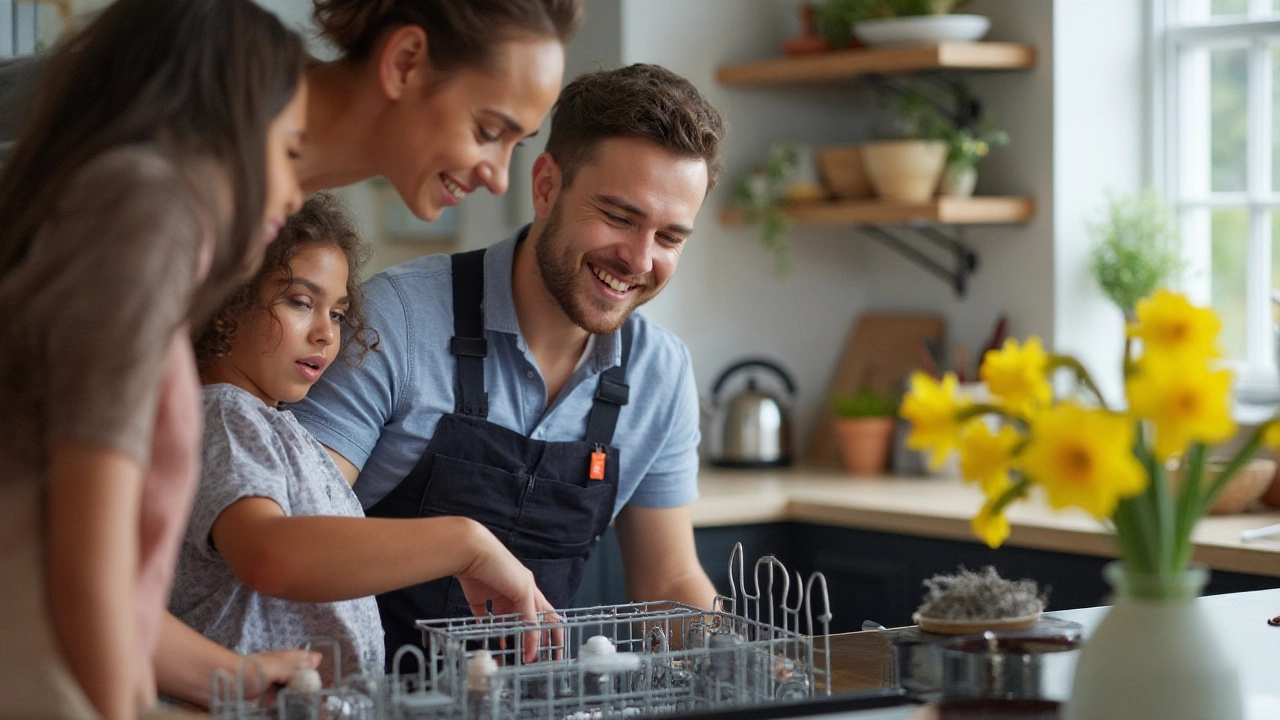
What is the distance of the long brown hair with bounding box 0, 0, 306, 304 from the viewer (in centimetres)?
98

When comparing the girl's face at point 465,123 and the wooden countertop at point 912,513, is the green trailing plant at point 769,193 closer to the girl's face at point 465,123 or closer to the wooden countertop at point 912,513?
the wooden countertop at point 912,513

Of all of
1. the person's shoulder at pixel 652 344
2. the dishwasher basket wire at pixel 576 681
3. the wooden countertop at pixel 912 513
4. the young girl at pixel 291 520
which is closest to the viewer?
the dishwasher basket wire at pixel 576 681

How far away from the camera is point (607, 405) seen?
217 cm

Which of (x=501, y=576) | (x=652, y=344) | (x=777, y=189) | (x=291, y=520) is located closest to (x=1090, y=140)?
(x=777, y=189)

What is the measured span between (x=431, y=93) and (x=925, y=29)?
2.37 metres

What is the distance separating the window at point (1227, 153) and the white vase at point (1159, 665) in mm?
2431

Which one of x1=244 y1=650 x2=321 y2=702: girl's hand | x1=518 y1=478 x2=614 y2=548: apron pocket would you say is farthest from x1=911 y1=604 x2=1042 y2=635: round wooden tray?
x1=518 y1=478 x2=614 y2=548: apron pocket

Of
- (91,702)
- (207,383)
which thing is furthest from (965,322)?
(91,702)

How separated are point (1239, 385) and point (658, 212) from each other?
75.2 inches

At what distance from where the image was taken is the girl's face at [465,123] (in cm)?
125

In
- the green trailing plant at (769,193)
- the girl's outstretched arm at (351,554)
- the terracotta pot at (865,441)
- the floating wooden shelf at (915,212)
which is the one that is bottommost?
the girl's outstretched arm at (351,554)

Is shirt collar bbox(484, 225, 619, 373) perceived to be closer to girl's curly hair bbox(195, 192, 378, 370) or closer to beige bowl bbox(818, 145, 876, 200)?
girl's curly hair bbox(195, 192, 378, 370)

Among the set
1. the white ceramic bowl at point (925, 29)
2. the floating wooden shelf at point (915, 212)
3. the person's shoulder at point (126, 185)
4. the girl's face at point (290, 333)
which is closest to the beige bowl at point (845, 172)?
the floating wooden shelf at point (915, 212)

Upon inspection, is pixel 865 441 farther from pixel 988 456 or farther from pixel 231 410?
pixel 988 456
